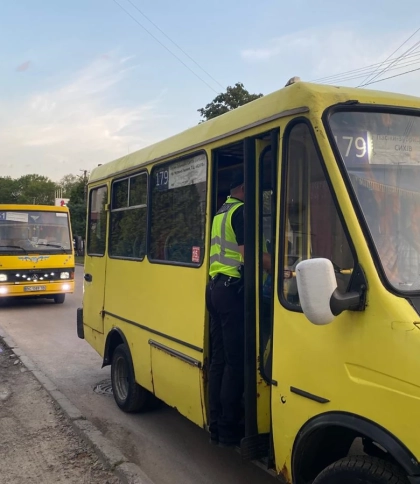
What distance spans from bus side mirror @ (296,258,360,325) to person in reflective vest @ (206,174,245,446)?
3.75 feet

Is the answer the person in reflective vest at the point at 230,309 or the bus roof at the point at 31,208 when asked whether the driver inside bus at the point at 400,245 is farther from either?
the bus roof at the point at 31,208

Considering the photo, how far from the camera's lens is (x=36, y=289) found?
42.6 ft

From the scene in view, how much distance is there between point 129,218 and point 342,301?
135 inches

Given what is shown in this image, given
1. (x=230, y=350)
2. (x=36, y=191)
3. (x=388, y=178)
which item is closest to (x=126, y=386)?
→ (x=230, y=350)

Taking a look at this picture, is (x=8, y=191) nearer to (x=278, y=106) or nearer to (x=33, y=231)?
(x=33, y=231)

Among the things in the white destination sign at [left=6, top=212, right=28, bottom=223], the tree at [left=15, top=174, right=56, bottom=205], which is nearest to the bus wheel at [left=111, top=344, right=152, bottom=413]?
the white destination sign at [left=6, top=212, right=28, bottom=223]

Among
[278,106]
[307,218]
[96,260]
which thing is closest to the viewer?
[307,218]

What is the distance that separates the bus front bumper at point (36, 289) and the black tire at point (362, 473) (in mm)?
11291

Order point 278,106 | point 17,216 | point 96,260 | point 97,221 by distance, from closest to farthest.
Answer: point 278,106 < point 96,260 < point 97,221 < point 17,216

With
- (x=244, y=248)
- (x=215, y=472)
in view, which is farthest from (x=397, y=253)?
(x=215, y=472)

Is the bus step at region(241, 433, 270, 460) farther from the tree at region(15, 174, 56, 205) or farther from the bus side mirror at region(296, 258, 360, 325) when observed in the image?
the tree at region(15, 174, 56, 205)

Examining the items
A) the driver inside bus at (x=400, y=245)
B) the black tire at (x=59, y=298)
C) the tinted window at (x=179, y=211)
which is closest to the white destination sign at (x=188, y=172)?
the tinted window at (x=179, y=211)

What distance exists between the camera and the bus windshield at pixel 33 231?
1277cm

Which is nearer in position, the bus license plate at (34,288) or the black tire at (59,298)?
the bus license plate at (34,288)
